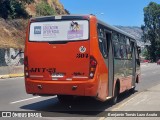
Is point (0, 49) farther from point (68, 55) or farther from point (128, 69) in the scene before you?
point (68, 55)

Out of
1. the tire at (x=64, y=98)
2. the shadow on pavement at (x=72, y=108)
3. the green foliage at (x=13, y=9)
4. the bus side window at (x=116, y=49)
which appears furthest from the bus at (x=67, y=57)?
the green foliage at (x=13, y=9)

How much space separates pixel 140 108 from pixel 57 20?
3845mm

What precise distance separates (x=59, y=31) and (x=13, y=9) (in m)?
42.8

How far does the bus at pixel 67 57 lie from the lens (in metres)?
12.1

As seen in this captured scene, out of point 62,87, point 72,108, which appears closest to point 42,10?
point 72,108

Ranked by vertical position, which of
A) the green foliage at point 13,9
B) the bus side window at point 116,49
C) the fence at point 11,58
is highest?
the green foliage at point 13,9

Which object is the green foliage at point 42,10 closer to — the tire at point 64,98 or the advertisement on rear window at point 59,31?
the tire at point 64,98

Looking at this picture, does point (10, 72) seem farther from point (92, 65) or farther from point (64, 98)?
point (92, 65)

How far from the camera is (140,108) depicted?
13250mm

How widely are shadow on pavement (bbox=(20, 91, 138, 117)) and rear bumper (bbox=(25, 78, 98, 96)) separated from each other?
62 centimetres

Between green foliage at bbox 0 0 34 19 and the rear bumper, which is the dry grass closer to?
green foliage at bbox 0 0 34 19

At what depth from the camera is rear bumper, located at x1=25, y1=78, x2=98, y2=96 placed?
12.0 meters

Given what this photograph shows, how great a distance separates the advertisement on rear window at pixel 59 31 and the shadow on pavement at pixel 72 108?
7.24 feet

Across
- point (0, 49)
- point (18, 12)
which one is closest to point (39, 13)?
point (18, 12)
